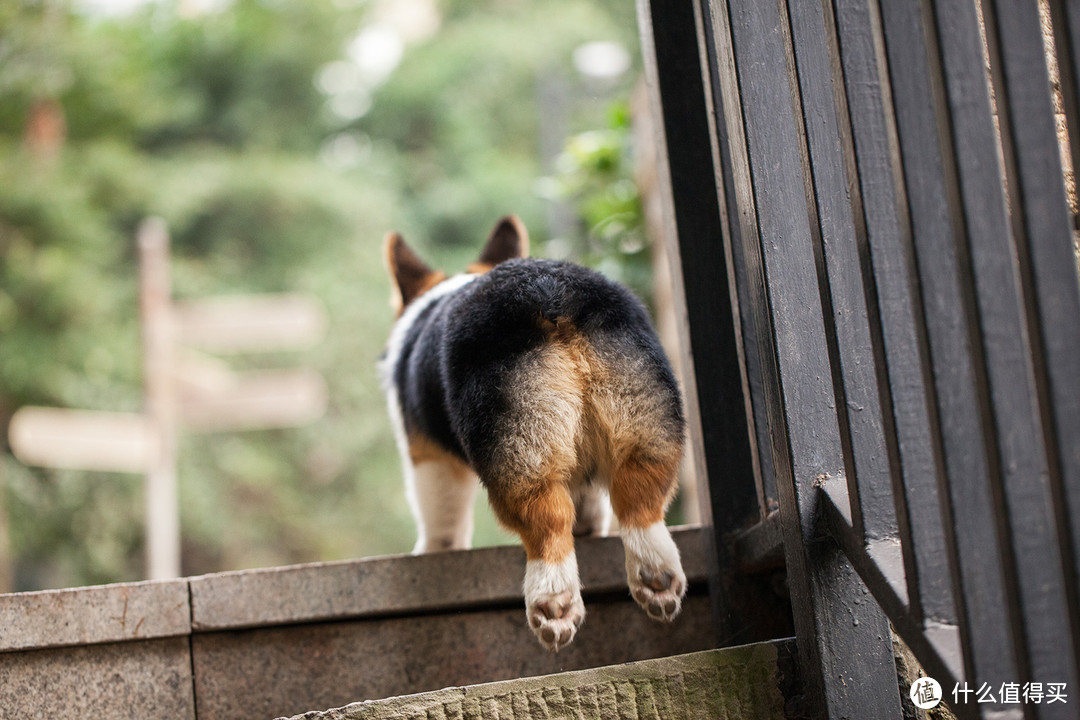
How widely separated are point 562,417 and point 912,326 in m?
0.79

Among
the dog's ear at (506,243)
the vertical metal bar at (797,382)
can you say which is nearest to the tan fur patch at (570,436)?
the vertical metal bar at (797,382)

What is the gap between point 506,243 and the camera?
3742 mm

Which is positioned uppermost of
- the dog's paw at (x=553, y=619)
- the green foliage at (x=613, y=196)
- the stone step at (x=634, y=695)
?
the green foliage at (x=613, y=196)

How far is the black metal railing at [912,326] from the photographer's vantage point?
1195 millimetres

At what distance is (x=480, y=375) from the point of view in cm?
213

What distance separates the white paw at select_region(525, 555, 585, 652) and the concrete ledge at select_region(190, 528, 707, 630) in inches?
22.9

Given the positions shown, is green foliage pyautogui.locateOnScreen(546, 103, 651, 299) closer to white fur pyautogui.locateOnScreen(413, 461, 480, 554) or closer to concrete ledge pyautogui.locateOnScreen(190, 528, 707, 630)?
white fur pyautogui.locateOnScreen(413, 461, 480, 554)

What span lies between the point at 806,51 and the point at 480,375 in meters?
0.97

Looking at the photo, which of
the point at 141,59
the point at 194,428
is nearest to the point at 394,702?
the point at 194,428

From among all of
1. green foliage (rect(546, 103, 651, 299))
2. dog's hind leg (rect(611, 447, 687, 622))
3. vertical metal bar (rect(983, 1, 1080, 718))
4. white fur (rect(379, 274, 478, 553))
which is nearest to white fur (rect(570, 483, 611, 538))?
white fur (rect(379, 274, 478, 553))

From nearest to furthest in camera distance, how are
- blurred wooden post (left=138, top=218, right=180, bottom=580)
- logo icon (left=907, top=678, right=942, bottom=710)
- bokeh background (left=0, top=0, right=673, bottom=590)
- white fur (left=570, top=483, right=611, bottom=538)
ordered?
1. logo icon (left=907, top=678, right=942, bottom=710)
2. white fur (left=570, top=483, right=611, bottom=538)
3. blurred wooden post (left=138, top=218, right=180, bottom=580)
4. bokeh background (left=0, top=0, right=673, bottom=590)

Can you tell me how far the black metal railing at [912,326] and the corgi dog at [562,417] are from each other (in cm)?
27

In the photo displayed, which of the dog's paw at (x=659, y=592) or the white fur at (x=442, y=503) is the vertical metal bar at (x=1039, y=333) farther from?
the white fur at (x=442, y=503)

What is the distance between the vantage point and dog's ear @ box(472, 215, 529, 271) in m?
3.72
